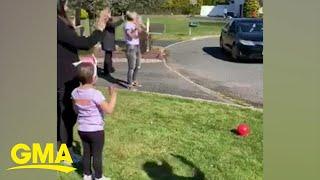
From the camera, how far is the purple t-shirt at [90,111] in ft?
11.1

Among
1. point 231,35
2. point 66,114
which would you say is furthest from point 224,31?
point 66,114

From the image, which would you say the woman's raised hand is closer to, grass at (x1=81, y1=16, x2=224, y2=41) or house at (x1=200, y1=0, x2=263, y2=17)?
grass at (x1=81, y1=16, x2=224, y2=41)

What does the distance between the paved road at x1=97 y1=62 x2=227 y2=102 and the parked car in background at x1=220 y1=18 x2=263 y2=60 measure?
41 centimetres

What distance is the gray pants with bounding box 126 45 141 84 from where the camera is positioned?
146 inches

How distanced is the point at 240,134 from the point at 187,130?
14.5 inches

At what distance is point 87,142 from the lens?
11.5 ft

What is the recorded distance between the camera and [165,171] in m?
3.69

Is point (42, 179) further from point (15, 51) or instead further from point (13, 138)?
point (15, 51)

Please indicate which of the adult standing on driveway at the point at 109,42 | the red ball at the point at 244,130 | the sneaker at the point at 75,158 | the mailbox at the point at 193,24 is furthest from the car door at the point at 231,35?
the sneaker at the point at 75,158

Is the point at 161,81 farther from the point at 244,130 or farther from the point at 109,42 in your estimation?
the point at 244,130

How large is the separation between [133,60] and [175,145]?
599 mm

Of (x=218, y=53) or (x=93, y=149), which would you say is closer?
(x=93, y=149)

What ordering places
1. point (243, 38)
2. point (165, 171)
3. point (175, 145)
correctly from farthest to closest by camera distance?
point (175, 145) < point (165, 171) < point (243, 38)

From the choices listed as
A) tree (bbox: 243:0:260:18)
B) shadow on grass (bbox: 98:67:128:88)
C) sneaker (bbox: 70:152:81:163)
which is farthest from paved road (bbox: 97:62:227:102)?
tree (bbox: 243:0:260:18)
